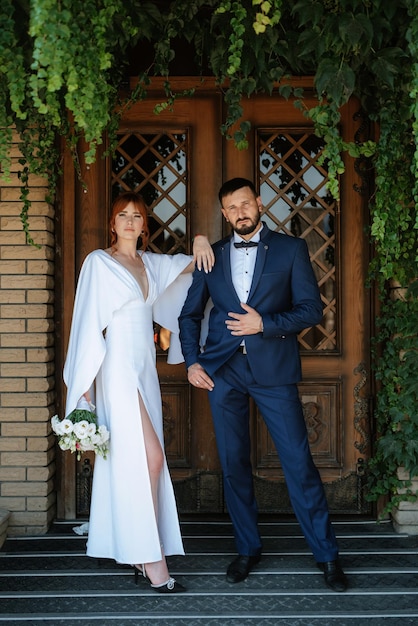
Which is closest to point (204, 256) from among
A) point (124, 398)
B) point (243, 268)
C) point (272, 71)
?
point (243, 268)

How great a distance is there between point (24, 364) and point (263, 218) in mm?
1692

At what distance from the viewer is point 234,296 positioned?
359 centimetres

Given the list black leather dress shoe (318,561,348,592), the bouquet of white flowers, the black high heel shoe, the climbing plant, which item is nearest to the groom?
black leather dress shoe (318,561,348,592)

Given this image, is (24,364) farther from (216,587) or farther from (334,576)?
(334,576)

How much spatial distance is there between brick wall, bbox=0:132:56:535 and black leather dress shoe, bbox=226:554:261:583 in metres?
1.23

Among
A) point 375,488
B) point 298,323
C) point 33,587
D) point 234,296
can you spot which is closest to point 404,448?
point 375,488

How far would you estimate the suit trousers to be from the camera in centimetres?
347

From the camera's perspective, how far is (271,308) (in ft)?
11.7

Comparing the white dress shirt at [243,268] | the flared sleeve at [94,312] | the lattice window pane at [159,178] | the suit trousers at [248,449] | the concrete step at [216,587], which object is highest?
the lattice window pane at [159,178]

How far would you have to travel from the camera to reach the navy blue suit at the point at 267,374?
11.4ft

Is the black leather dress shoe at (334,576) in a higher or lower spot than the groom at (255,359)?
lower

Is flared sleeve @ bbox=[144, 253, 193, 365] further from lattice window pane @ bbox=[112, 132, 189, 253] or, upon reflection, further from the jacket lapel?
lattice window pane @ bbox=[112, 132, 189, 253]

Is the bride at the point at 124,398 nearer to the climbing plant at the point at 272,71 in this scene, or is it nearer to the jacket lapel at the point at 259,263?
the jacket lapel at the point at 259,263

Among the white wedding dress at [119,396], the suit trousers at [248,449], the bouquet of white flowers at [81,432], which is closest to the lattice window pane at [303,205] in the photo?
the suit trousers at [248,449]
